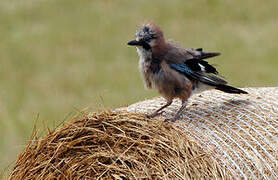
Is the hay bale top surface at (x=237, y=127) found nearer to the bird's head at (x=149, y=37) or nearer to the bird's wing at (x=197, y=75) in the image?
the bird's wing at (x=197, y=75)

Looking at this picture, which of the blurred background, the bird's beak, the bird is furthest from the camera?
the blurred background

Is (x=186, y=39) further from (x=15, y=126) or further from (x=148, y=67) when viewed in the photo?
(x=148, y=67)

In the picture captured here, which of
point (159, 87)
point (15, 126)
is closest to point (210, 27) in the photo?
point (15, 126)

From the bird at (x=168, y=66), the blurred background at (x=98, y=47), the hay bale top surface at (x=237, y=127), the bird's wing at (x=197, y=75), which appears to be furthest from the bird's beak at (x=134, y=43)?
the blurred background at (x=98, y=47)

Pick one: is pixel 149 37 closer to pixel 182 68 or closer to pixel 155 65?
pixel 155 65

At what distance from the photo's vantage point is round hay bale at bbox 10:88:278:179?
178 inches

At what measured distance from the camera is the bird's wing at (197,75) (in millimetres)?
5387

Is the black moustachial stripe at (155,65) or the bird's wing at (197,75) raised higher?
the black moustachial stripe at (155,65)

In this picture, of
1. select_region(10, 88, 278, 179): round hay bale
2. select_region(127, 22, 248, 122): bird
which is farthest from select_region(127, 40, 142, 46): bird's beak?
select_region(10, 88, 278, 179): round hay bale

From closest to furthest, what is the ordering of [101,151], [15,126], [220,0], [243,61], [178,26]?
[101,151]
[15,126]
[243,61]
[178,26]
[220,0]

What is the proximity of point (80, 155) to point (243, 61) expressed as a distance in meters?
9.22

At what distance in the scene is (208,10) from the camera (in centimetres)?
1531

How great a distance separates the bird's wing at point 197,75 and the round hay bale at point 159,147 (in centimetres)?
31

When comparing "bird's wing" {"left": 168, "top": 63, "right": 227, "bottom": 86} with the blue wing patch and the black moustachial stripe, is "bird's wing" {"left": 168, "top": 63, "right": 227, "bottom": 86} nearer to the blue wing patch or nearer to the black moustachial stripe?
the blue wing patch
